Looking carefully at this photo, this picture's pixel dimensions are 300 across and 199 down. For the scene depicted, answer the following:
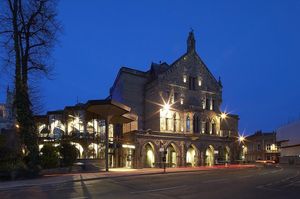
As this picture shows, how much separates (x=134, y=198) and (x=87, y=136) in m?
35.9

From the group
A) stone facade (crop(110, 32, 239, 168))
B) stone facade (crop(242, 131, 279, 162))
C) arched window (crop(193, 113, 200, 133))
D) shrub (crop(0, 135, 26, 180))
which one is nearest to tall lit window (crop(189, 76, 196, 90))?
stone facade (crop(110, 32, 239, 168))

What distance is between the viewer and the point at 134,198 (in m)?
16.8

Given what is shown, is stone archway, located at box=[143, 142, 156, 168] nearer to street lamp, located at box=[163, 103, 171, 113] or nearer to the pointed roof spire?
street lamp, located at box=[163, 103, 171, 113]

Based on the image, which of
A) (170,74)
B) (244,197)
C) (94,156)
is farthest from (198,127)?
(244,197)

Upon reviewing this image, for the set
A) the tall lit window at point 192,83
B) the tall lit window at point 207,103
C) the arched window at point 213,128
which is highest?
the tall lit window at point 192,83

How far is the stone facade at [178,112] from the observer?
194 ft

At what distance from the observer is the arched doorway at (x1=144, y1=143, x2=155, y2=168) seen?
56506mm

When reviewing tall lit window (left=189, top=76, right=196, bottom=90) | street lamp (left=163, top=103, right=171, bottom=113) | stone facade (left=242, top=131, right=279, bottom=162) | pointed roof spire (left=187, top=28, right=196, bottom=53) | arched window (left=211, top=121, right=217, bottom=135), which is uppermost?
pointed roof spire (left=187, top=28, right=196, bottom=53)

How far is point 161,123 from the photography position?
198 feet

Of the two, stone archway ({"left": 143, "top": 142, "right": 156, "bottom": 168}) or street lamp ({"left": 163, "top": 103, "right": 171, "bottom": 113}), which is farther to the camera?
street lamp ({"left": 163, "top": 103, "right": 171, "bottom": 113})

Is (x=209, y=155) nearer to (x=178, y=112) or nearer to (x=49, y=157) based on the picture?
(x=178, y=112)

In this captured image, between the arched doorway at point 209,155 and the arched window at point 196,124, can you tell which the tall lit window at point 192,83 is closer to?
the arched window at point 196,124

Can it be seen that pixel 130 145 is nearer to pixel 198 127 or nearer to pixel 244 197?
pixel 198 127

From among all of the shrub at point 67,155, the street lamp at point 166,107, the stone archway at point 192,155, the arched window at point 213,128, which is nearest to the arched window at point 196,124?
the stone archway at point 192,155
